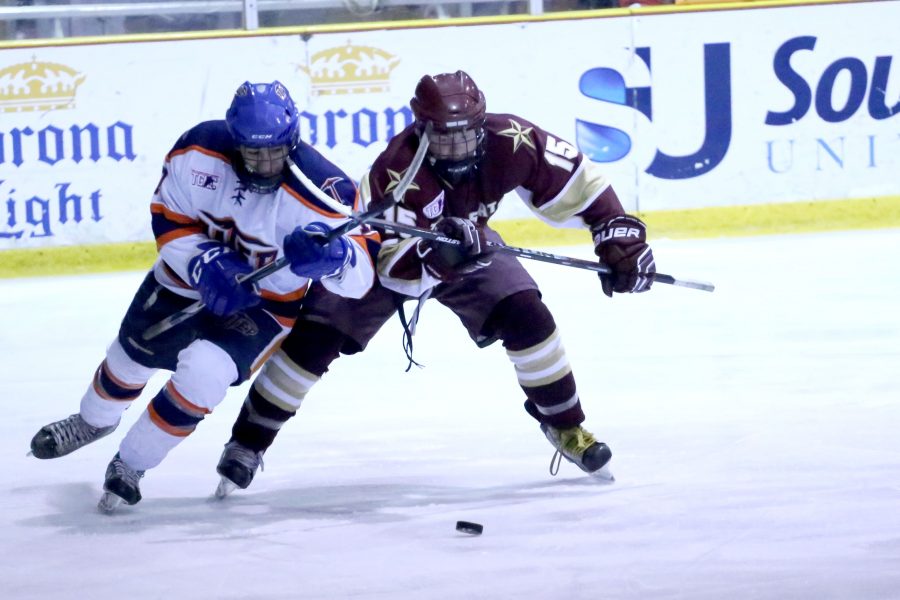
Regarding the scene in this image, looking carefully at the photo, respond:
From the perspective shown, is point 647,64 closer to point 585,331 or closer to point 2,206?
point 585,331

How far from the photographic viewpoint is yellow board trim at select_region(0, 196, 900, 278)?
635cm

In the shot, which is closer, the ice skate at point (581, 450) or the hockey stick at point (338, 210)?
the hockey stick at point (338, 210)

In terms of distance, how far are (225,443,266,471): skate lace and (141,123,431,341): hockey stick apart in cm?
30

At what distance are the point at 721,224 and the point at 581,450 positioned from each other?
12.4 feet

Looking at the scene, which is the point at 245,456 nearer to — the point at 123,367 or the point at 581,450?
the point at 123,367

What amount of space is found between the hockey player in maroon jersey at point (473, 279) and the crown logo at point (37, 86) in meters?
3.66

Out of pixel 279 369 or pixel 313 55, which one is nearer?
pixel 279 369

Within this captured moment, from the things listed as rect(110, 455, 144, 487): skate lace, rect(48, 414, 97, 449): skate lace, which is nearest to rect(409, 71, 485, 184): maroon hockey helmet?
rect(110, 455, 144, 487): skate lace

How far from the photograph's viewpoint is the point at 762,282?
5.29 metres

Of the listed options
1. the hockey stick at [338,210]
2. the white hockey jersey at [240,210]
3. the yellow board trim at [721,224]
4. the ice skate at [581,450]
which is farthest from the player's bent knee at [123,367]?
the yellow board trim at [721,224]

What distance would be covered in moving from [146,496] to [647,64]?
4.18 meters

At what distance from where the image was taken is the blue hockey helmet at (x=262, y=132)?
275 centimetres

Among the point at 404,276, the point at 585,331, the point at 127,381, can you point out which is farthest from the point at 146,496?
the point at 585,331

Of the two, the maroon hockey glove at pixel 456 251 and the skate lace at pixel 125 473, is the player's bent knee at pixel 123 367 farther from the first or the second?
the maroon hockey glove at pixel 456 251
